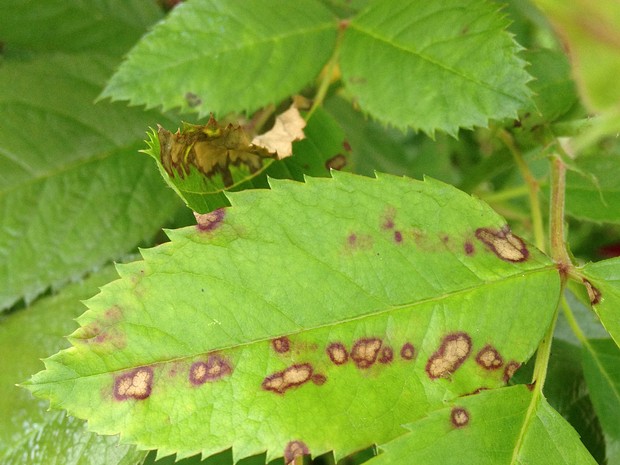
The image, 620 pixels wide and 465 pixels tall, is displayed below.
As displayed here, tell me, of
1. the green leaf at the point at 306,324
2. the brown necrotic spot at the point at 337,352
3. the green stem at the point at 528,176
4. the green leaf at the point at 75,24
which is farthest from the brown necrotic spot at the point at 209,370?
the green leaf at the point at 75,24

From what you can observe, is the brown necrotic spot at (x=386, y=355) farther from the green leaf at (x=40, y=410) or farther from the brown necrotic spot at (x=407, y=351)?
the green leaf at (x=40, y=410)

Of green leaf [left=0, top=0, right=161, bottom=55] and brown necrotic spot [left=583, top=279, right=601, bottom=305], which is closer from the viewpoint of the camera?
brown necrotic spot [left=583, top=279, right=601, bottom=305]

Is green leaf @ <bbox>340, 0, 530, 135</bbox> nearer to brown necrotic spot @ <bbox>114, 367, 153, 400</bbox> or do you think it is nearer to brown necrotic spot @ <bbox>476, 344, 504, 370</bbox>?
brown necrotic spot @ <bbox>476, 344, 504, 370</bbox>

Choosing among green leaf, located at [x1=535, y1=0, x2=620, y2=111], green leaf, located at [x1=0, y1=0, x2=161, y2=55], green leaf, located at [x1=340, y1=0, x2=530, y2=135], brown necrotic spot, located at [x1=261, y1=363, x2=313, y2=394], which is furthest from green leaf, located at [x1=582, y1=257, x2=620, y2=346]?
green leaf, located at [x1=0, y1=0, x2=161, y2=55]

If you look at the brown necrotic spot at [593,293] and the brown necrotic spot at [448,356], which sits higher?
the brown necrotic spot at [593,293]

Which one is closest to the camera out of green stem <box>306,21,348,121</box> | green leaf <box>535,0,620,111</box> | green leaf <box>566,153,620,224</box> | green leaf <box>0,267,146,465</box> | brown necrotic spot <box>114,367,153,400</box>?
green leaf <box>535,0,620,111</box>

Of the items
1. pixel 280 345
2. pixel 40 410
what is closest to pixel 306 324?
pixel 280 345

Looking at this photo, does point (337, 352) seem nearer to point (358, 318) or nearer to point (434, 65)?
point (358, 318)
